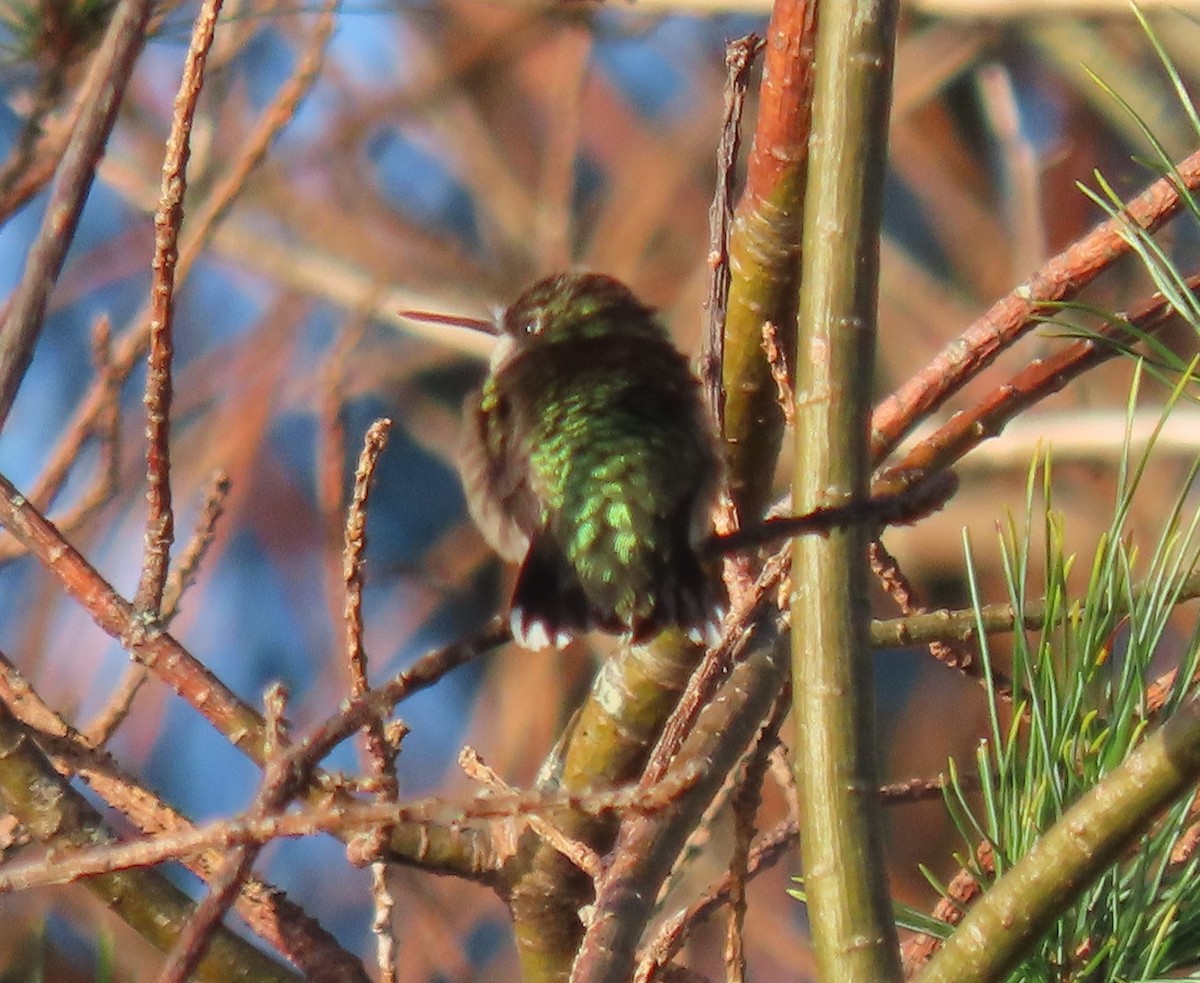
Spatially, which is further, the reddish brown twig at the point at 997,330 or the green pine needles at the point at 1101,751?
the reddish brown twig at the point at 997,330

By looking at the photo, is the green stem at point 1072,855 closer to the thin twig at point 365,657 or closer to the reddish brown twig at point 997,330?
the thin twig at point 365,657

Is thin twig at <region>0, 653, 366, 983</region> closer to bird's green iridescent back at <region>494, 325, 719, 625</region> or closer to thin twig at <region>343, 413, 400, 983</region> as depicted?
thin twig at <region>343, 413, 400, 983</region>

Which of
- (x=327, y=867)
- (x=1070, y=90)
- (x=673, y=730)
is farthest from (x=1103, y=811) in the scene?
A: (x=1070, y=90)

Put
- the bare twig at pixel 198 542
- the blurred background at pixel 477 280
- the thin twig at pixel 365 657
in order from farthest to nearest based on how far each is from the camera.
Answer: the blurred background at pixel 477 280
the bare twig at pixel 198 542
the thin twig at pixel 365 657

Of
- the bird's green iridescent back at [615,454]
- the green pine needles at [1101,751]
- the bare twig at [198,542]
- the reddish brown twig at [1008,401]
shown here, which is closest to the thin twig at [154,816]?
the bare twig at [198,542]

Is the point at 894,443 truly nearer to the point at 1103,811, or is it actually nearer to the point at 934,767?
the point at 1103,811

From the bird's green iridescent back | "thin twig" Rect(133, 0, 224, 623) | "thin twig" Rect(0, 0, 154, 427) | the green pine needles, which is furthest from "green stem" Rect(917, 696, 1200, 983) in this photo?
"thin twig" Rect(0, 0, 154, 427)
